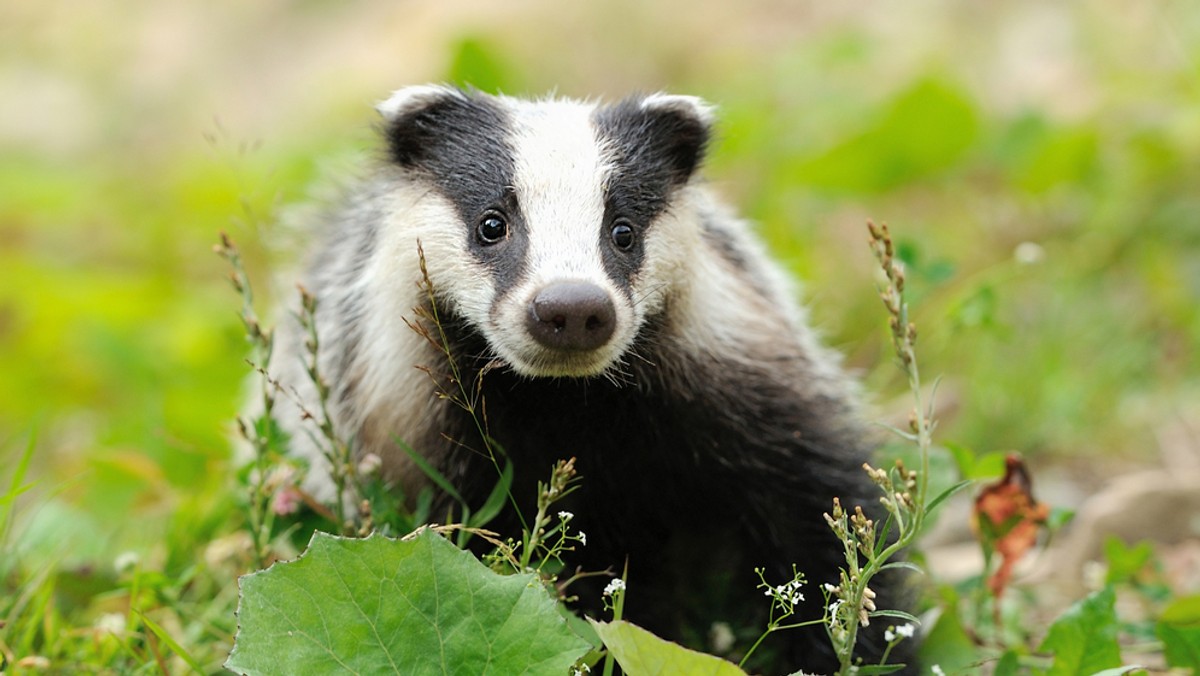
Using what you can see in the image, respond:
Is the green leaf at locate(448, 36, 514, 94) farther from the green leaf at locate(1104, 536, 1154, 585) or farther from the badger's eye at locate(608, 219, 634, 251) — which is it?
the green leaf at locate(1104, 536, 1154, 585)

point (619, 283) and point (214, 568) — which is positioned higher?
point (619, 283)

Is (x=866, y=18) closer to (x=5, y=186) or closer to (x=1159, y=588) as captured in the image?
(x=5, y=186)

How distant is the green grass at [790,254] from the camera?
398cm

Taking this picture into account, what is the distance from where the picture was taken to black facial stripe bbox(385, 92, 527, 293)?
3.13m

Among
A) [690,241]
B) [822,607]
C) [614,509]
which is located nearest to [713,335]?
[690,241]

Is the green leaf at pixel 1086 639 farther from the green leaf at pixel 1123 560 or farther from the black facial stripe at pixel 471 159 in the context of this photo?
the black facial stripe at pixel 471 159

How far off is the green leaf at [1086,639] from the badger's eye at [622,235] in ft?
4.50

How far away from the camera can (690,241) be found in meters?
3.47

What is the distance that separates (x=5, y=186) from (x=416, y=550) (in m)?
7.80

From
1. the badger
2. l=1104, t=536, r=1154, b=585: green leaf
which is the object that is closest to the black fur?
the badger

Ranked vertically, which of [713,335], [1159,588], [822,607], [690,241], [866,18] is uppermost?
[866,18]

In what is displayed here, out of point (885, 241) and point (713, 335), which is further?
point (713, 335)

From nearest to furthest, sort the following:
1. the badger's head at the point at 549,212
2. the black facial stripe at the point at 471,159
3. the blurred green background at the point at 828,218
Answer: the badger's head at the point at 549,212 < the black facial stripe at the point at 471,159 < the blurred green background at the point at 828,218

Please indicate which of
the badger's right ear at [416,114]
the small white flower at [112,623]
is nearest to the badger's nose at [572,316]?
the badger's right ear at [416,114]
